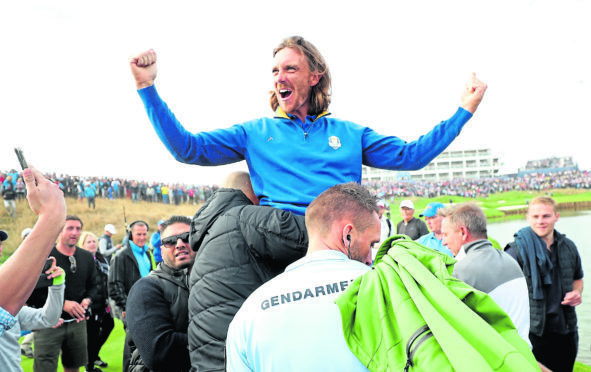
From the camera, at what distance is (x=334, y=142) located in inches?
82.4

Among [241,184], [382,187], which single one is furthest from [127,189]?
[382,187]

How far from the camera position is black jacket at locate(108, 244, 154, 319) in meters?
6.19

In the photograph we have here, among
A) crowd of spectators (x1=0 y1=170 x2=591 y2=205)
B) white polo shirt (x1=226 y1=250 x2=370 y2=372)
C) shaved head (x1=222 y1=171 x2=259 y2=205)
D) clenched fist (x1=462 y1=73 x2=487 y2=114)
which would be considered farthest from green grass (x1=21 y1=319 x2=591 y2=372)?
white polo shirt (x1=226 y1=250 x2=370 y2=372)

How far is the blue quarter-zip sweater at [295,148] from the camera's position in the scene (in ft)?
6.47

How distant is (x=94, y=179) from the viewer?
21.1 meters

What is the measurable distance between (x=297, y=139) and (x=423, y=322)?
1.18m

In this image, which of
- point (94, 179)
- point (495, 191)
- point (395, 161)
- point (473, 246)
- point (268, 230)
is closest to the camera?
point (268, 230)

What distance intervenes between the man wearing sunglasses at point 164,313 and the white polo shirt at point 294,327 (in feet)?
4.46

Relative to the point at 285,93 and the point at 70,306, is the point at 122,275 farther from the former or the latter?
the point at 285,93

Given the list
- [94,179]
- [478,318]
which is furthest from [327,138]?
[94,179]

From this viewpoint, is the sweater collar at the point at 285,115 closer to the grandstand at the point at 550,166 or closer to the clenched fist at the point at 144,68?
the clenched fist at the point at 144,68

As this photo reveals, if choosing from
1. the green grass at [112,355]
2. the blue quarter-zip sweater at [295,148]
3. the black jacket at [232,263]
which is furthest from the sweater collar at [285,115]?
the green grass at [112,355]

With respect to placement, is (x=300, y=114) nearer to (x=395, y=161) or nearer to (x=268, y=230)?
(x=395, y=161)

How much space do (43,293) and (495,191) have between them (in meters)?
58.4
